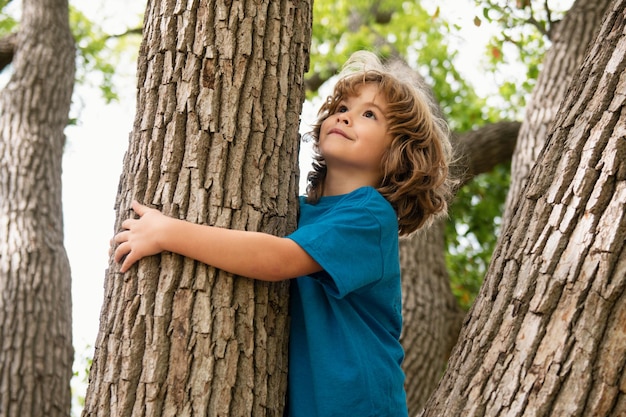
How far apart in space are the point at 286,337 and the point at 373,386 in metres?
0.29

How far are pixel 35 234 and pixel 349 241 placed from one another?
108 inches

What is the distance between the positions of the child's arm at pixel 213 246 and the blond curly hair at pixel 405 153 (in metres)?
0.54

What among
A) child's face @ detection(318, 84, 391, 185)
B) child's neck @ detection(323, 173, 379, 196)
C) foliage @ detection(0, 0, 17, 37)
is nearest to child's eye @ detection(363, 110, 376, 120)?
child's face @ detection(318, 84, 391, 185)

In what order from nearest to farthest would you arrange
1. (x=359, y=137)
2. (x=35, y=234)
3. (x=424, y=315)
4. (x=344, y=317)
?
(x=344, y=317), (x=359, y=137), (x=35, y=234), (x=424, y=315)

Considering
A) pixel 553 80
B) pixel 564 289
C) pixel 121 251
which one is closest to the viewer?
pixel 564 289

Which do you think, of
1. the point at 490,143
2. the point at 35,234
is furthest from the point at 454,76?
the point at 35,234

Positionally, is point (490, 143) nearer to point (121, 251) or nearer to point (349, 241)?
point (349, 241)

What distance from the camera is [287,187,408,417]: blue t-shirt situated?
198 cm

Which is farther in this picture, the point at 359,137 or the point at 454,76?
the point at 454,76

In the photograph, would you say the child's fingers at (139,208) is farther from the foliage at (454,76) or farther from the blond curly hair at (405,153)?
the foliage at (454,76)

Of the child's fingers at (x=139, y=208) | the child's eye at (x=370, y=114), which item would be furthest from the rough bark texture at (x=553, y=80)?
the child's fingers at (x=139, y=208)

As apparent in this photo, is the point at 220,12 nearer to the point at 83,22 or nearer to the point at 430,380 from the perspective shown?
the point at 430,380

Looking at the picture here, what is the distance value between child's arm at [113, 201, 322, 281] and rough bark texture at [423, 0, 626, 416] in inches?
21.1

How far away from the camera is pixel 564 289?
1.81m
